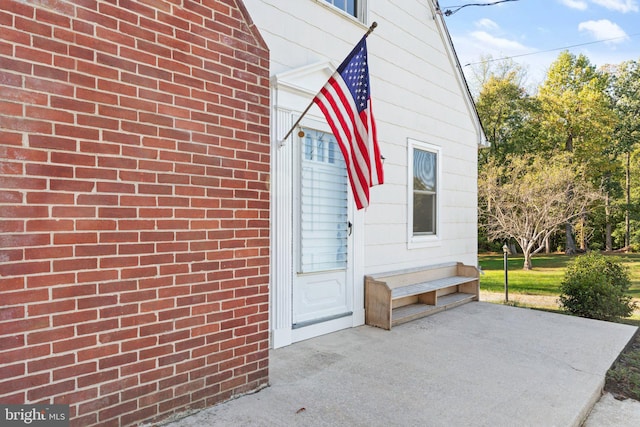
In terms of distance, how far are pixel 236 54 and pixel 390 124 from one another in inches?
125

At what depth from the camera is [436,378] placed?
338cm

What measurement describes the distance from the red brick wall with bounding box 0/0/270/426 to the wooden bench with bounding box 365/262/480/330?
2.21m

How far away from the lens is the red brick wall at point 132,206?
6.44 ft

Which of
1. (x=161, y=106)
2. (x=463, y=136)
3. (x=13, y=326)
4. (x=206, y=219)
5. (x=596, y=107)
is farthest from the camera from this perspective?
(x=596, y=107)

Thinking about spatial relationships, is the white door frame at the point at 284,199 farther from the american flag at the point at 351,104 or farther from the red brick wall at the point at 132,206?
the red brick wall at the point at 132,206

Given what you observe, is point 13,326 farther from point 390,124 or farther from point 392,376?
point 390,124

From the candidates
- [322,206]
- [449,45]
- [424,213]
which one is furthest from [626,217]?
[322,206]

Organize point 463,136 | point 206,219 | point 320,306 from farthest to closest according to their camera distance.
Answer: point 463,136 < point 320,306 < point 206,219

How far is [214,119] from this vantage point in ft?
8.95

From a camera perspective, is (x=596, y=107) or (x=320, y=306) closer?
(x=320, y=306)

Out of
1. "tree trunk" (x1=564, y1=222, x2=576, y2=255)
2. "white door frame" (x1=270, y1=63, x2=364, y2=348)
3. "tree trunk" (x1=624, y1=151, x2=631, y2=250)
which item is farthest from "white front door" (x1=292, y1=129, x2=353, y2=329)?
"tree trunk" (x1=624, y1=151, x2=631, y2=250)

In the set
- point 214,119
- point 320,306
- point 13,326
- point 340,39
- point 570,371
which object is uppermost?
point 340,39

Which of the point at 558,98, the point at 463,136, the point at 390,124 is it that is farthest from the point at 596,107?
the point at 390,124

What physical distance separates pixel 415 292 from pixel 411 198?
1.43 meters
